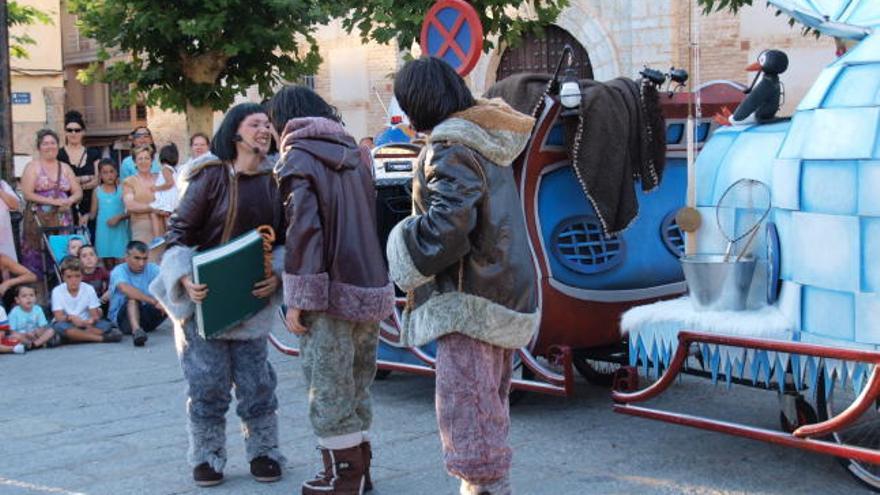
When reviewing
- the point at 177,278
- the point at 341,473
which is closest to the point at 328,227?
the point at 177,278

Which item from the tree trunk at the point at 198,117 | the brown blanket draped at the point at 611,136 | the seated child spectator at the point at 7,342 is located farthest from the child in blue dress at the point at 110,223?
the brown blanket draped at the point at 611,136

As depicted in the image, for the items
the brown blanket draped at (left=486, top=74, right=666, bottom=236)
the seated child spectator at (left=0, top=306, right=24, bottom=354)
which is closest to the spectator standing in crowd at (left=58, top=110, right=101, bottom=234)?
the seated child spectator at (left=0, top=306, right=24, bottom=354)

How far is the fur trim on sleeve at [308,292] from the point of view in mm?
4910

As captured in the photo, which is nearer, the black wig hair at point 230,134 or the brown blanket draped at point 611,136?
the black wig hair at point 230,134

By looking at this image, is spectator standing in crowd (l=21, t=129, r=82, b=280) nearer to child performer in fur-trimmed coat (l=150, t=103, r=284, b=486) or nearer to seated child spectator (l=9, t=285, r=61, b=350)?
seated child spectator (l=9, t=285, r=61, b=350)

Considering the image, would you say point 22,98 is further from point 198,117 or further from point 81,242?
point 81,242

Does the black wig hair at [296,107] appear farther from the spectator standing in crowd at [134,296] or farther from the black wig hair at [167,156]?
the black wig hair at [167,156]

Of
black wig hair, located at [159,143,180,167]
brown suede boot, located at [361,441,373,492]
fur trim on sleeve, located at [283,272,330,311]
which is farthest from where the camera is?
black wig hair, located at [159,143,180,167]

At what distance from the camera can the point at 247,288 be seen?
17.5ft

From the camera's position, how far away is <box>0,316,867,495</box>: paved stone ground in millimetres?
5531

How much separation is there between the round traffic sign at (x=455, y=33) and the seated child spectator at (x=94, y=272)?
4.03 m

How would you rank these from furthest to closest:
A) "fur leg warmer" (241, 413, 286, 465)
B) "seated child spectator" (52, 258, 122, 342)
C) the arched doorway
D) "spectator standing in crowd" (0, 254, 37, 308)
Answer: the arched doorway → "spectator standing in crowd" (0, 254, 37, 308) → "seated child spectator" (52, 258, 122, 342) → "fur leg warmer" (241, 413, 286, 465)

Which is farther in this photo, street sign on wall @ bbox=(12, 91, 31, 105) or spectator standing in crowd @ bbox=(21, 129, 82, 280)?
street sign on wall @ bbox=(12, 91, 31, 105)

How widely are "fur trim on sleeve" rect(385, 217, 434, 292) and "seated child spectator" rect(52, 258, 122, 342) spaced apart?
251 inches
